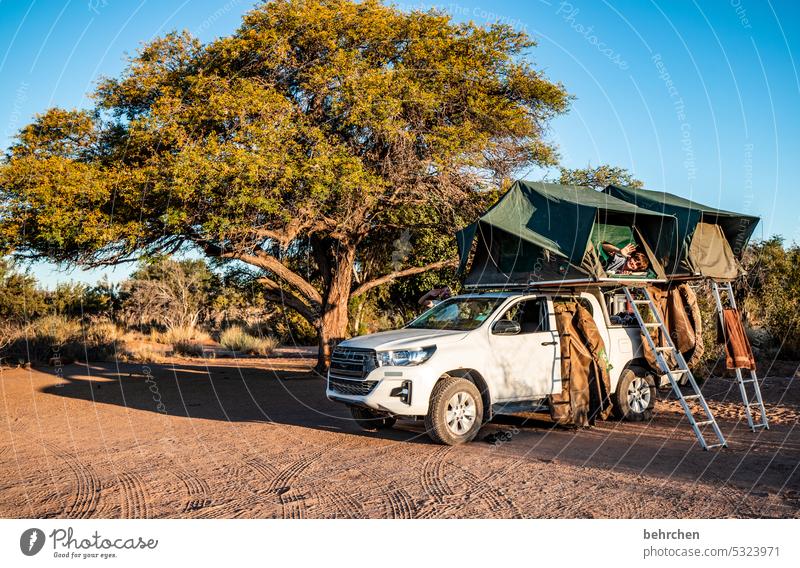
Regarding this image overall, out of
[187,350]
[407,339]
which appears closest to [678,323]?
[407,339]

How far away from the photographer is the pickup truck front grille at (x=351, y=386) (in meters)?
8.70

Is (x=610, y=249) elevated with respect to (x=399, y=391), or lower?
elevated

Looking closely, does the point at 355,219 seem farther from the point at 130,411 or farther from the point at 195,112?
the point at 130,411

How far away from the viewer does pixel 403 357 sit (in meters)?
8.67

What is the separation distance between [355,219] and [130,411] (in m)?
6.88

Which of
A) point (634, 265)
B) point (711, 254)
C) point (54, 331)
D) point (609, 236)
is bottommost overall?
point (54, 331)

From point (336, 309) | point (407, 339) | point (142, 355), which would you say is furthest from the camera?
point (142, 355)

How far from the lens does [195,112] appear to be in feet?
47.1

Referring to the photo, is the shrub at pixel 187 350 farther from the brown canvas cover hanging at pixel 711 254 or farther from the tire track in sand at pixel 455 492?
the tire track in sand at pixel 455 492

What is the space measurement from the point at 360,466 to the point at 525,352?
315cm

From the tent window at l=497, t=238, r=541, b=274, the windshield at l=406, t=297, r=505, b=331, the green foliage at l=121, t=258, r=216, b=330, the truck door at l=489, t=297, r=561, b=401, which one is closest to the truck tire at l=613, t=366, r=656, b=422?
the truck door at l=489, t=297, r=561, b=401

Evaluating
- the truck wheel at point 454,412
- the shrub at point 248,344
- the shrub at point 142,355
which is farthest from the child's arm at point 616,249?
the shrub at point 248,344

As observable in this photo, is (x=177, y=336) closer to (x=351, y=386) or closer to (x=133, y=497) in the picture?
(x=351, y=386)

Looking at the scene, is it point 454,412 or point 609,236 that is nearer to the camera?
point 454,412
